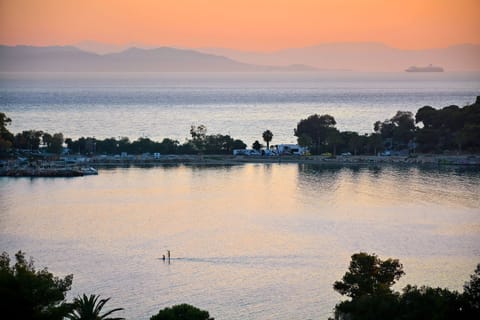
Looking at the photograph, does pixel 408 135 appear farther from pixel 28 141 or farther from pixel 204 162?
pixel 28 141

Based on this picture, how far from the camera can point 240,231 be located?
26.5m

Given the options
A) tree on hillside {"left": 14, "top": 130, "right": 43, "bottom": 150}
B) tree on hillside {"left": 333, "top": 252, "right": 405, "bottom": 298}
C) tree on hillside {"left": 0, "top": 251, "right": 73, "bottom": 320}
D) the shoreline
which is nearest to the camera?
tree on hillside {"left": 0, "top": 251, "right": 73, "bottom": 320}

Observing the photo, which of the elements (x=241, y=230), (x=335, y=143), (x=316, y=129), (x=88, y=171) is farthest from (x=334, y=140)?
(x=241, y=230)

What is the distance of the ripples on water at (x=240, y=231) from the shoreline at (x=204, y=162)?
1.08m

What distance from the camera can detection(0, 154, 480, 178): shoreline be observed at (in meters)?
38.2

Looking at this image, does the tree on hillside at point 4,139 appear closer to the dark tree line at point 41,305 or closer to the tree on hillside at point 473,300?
the dark tree line at point 41,305

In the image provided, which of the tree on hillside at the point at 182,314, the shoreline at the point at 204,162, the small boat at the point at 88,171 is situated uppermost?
the shoreline at the point at 204,162

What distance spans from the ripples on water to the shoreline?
108 cm

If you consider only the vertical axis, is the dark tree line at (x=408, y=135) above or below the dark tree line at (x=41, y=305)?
above

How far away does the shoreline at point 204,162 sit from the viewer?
38188 mm

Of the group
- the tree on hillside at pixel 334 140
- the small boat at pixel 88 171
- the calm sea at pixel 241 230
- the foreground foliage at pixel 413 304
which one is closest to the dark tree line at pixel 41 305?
the foreground foliage at pixel 413 304

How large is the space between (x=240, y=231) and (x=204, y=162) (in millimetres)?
14824

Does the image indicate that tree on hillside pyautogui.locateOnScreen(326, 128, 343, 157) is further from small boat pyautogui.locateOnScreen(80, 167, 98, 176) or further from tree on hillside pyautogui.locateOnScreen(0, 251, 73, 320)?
tree on hillside pyautogui.locateOnScreen(0, 251, 73, 320)

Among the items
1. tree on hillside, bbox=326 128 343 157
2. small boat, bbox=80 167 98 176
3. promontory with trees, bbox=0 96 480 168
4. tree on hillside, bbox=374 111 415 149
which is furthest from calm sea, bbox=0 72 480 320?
tree on hillside, bbox=374 111 415 149
